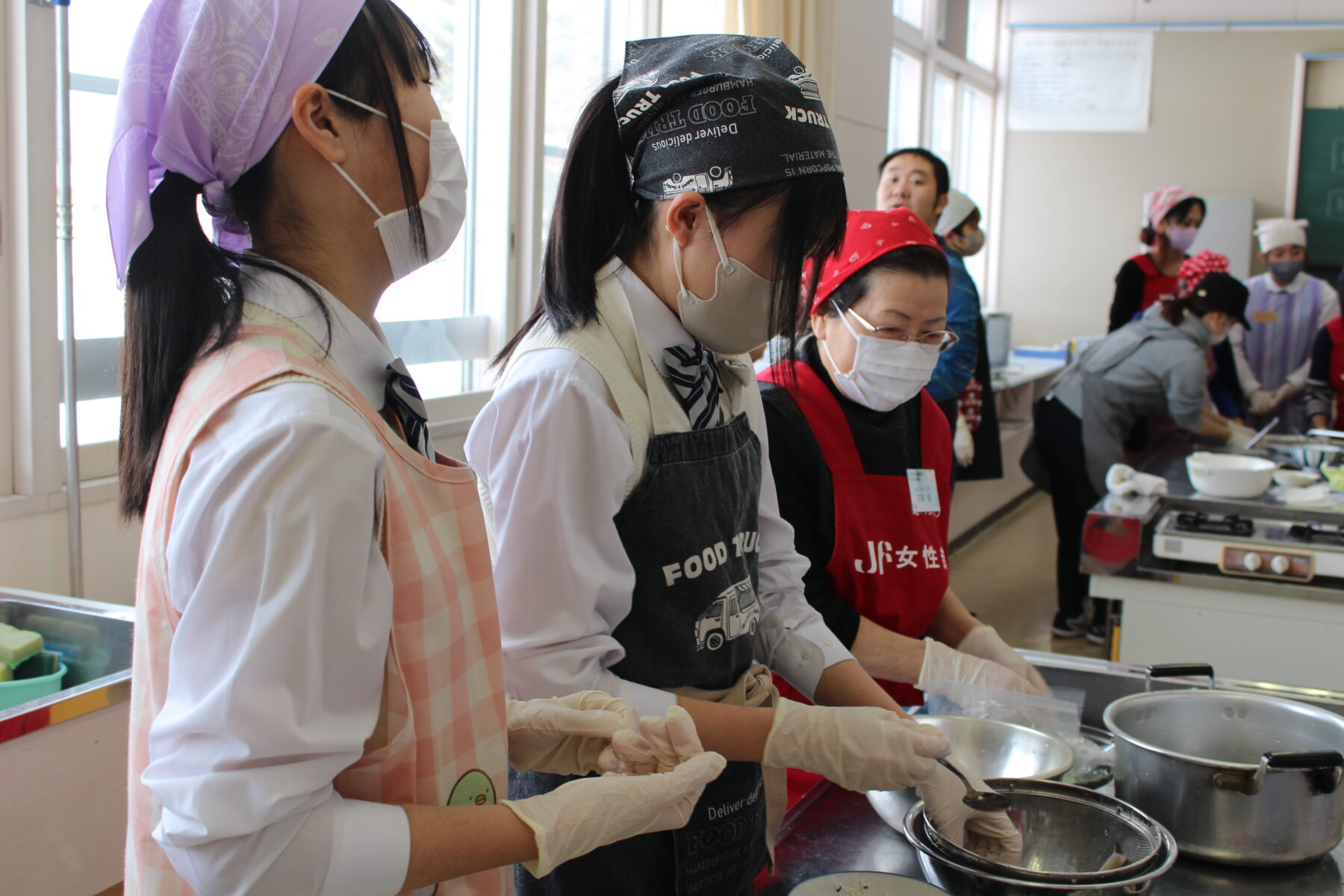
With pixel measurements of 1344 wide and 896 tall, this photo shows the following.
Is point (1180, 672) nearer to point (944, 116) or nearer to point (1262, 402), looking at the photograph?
point (1262, 402)

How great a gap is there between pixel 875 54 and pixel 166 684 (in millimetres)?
4942

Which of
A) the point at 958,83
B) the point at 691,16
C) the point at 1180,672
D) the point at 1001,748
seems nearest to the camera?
the point at 1001,748

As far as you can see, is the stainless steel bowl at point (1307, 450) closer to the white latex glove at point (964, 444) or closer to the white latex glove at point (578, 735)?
the white latex glove at point (964, 444)

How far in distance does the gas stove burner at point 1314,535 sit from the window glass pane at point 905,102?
431 cm

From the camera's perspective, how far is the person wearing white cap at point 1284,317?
17.9ft

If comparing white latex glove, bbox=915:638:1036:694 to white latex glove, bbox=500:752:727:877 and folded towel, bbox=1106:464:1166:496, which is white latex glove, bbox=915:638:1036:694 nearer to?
white latex glove, bbox=500:752:727:877

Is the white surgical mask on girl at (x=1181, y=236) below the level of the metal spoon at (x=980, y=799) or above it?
above

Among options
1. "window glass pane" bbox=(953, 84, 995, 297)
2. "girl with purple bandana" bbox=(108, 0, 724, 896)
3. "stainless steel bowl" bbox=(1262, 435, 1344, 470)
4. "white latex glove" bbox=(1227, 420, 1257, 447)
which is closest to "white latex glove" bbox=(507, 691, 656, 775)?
"girl with purple bandana" bbox=(108, 0, 724, 896)

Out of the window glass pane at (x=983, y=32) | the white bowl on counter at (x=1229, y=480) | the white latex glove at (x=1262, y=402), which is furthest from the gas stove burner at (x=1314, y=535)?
the window glass pane at (x=983, y=32)

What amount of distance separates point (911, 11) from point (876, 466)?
5.37m

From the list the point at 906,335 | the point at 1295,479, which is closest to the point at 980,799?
the point at 906,335

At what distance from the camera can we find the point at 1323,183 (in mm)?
6801

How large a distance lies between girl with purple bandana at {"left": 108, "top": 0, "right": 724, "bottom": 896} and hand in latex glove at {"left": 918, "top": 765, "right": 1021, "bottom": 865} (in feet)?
1.02

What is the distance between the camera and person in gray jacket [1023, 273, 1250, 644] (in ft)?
11.8
